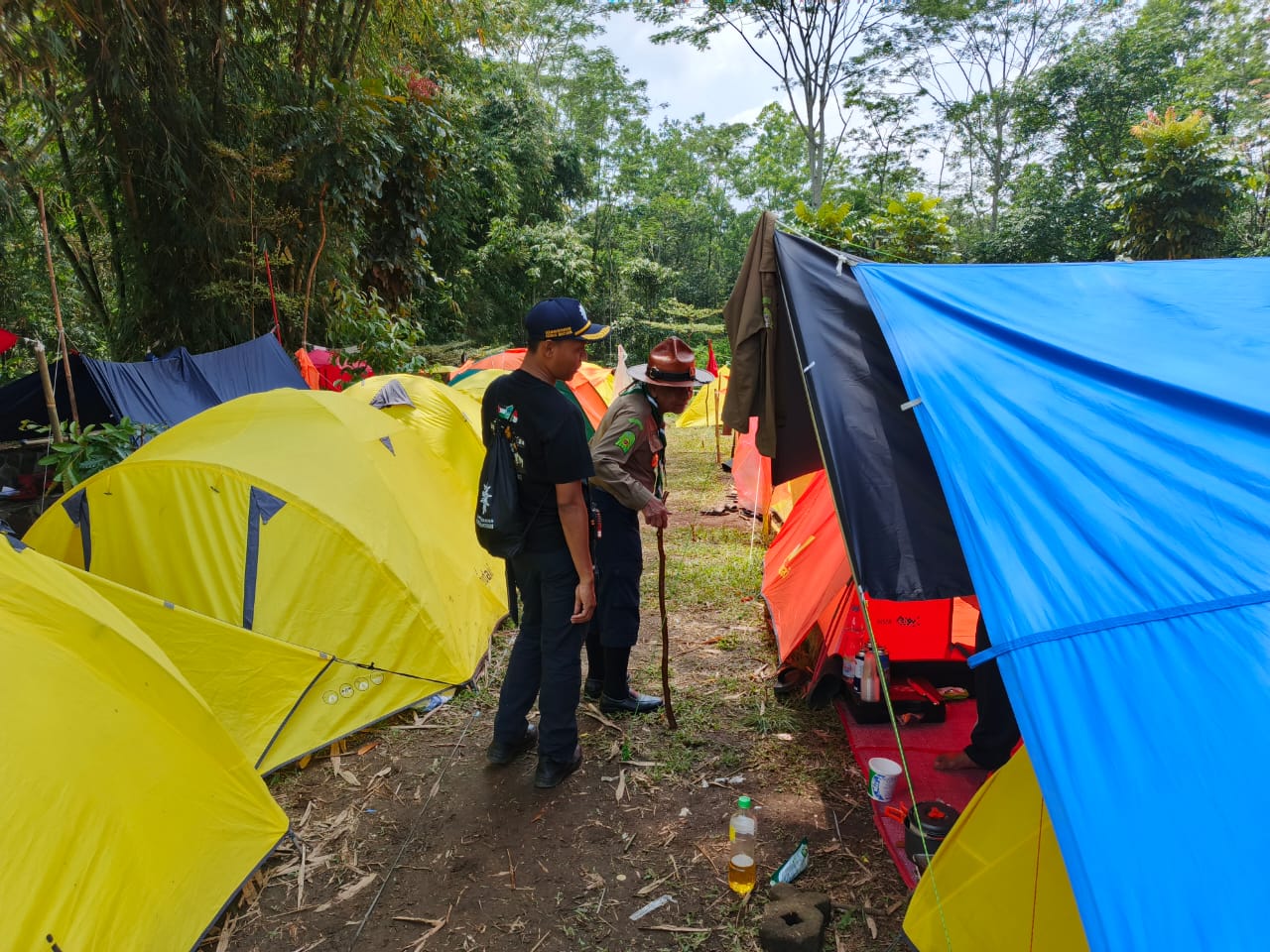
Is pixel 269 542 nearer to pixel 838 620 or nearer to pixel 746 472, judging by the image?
pixel 838 620

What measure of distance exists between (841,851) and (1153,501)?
1697 mm

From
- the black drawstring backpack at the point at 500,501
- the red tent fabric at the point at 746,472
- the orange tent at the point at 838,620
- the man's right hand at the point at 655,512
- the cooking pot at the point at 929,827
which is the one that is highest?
the black drawstring backpack at the point at 500,501

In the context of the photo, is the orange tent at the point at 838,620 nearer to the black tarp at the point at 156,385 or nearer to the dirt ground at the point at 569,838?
the dirt ground at the point at 569,838

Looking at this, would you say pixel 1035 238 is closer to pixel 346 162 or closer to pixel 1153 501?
pixel 346 162

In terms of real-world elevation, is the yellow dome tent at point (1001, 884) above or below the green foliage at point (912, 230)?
below

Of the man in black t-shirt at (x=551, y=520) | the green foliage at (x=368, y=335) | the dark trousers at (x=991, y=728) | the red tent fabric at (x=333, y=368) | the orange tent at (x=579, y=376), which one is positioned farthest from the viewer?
the orange tent at (x=579, y=376)

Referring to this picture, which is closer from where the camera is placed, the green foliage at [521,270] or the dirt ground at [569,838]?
the dirt ground at [569,838]

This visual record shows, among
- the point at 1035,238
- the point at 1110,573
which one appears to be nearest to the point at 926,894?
the point at 1110,573

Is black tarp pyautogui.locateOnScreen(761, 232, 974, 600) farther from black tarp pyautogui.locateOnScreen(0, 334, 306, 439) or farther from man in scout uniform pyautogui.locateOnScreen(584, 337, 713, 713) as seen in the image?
black tarp pyautogui.locateOnScreen(0, 334, 306, 439)

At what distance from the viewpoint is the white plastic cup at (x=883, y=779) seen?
2766 millimetres

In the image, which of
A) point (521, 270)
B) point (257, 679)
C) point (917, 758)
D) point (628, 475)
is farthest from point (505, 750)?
point (521, 270)

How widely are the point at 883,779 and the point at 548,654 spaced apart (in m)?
1.39

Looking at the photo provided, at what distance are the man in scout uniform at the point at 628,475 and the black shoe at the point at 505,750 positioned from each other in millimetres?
572

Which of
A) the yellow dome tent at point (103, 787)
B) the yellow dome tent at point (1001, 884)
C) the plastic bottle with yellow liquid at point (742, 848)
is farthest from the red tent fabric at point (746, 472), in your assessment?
the yellow dome tent at point (103, 787)
